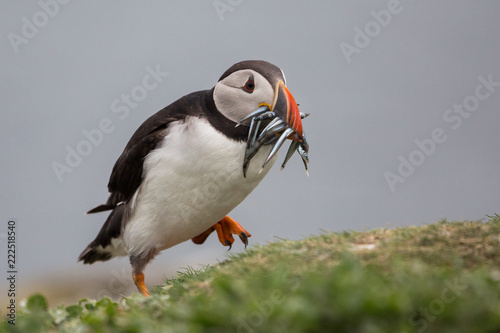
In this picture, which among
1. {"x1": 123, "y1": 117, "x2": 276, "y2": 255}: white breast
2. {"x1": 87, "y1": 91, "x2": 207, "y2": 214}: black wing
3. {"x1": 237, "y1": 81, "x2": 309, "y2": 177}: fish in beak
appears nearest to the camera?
{"x1": 237, "y1": 81, "x2": 309, "y2": 177}: fish in beak

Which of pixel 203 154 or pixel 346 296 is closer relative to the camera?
pixel 346 296

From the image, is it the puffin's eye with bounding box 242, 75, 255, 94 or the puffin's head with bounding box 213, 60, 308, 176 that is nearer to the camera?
the puffin's head with bounding box 213, 60, 308, 176

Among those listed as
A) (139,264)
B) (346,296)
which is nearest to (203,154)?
(139,264)

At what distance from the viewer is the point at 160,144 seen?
4.80 m

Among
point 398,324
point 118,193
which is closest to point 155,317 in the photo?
point 398,324

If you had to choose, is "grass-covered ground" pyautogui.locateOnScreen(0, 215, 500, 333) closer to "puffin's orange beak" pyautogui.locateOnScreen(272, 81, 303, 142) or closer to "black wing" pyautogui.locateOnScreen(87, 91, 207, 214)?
"puffin's orange beak" pyautogui.locateOnScreen(272, 81, 303, 142)

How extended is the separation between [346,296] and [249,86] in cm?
263

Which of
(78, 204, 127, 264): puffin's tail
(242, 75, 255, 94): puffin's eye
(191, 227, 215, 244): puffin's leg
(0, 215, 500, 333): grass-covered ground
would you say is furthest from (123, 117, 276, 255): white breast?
(0, 215, 500, 333): grass-covered ground

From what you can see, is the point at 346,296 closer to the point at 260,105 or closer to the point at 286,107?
the point at 286,107

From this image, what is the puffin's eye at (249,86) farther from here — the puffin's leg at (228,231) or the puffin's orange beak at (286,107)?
the puffin's leg at (228,231)

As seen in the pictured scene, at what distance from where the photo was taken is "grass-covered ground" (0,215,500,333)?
2.27 m

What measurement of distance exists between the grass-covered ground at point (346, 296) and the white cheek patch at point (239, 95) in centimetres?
150

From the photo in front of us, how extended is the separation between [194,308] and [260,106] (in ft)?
7.71

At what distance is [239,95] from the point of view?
4.64 m
